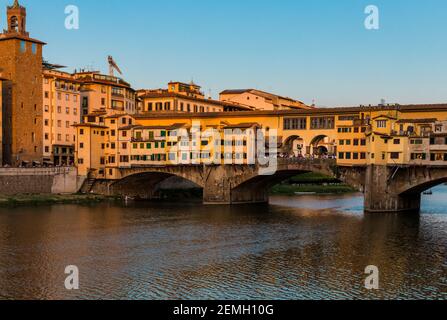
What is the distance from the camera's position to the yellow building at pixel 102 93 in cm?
9775

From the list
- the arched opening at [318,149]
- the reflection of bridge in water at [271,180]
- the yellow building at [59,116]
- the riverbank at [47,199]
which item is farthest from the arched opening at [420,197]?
the yellow building at [59,116]

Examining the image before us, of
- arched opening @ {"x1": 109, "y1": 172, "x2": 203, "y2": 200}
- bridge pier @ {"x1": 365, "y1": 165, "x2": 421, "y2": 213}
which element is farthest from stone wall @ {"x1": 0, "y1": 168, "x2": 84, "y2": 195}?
bridge pier @ {"x1": 365, "y1": 165, "x2": 421, "y2": 213}

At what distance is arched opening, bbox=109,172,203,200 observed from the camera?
86938mm

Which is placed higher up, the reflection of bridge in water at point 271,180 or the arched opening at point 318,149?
the arched opening at point 318,149

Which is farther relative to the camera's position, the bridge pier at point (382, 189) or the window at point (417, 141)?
the bridge pier at point (382, 189)

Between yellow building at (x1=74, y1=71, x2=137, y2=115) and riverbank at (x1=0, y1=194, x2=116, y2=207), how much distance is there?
15.9m

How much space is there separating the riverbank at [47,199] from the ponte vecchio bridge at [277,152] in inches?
160

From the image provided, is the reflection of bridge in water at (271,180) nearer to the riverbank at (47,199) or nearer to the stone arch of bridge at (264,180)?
the stone arch of bridge at (264,180)

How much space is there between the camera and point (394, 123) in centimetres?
6738

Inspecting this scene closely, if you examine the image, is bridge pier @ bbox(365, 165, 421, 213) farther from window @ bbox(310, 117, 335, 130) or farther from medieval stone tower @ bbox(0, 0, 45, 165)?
medieval stone tower @ bbox(0, 0, 45, 165)

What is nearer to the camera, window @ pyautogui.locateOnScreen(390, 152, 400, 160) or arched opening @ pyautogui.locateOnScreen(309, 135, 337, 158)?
window @ pyautogui.locateOnScreen(390, 152, 400, 160)

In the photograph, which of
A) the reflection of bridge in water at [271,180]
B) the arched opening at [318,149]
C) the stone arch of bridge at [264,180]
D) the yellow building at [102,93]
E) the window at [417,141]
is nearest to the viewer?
the window at [417,141]

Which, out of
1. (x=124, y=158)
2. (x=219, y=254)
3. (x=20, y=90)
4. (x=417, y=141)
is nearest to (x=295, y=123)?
(x=417, y=141)

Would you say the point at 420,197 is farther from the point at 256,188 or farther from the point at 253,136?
the point at 253,136
